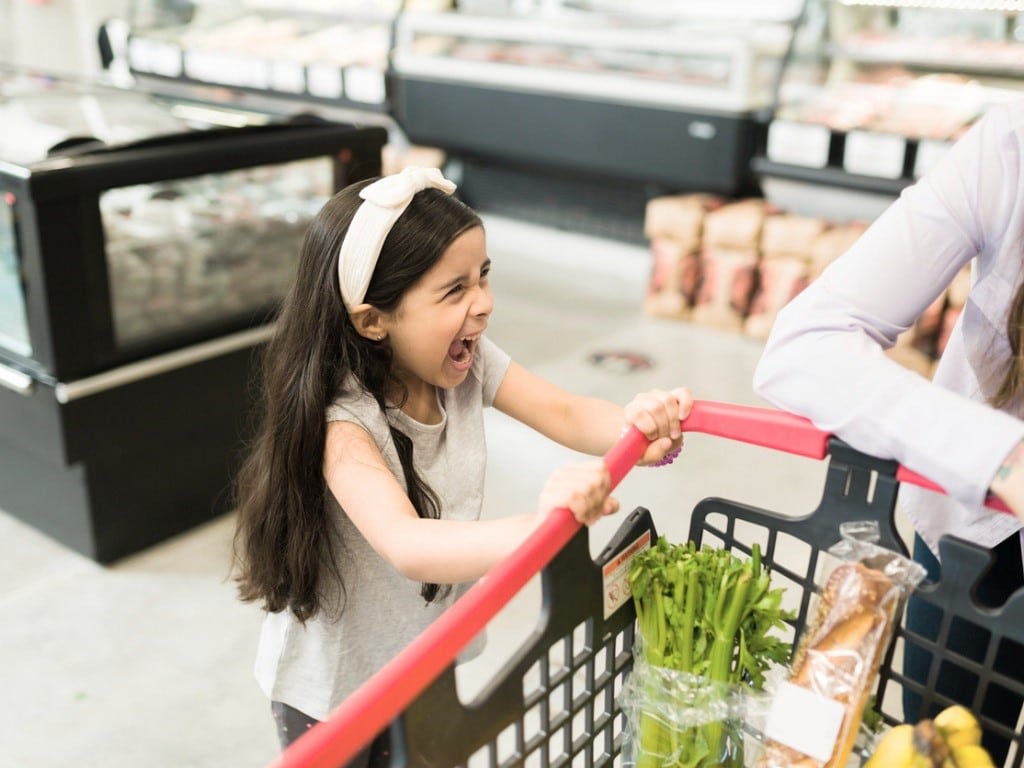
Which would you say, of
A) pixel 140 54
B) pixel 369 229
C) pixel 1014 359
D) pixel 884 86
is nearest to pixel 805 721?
pixel 1014 359

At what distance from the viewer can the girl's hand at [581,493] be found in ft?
2.88

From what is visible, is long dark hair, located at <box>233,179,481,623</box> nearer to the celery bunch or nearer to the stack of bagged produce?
the celery bunch

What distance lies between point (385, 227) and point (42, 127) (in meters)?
2.17

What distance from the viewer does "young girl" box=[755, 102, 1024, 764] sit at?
2.96ft

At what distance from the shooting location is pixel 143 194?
298 cm

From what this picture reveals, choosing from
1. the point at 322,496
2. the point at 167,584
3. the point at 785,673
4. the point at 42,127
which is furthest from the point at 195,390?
the point at 785,673

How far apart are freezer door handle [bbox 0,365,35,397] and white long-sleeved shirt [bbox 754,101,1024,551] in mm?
2116

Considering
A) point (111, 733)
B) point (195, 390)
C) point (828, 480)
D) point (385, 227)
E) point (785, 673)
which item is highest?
point (385, 227)

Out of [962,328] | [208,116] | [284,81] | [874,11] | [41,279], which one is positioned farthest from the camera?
[284,81]

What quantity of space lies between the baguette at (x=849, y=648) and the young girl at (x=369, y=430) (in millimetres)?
260

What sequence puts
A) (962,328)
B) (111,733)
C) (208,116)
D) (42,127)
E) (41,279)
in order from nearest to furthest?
(962,328), (111,733), (41,279), (42,127), (208,116)

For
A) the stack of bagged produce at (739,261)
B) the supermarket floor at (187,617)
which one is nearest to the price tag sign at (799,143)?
the stack of bagged produce at (739,261)

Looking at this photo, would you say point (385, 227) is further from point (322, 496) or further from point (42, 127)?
point (42, 127)

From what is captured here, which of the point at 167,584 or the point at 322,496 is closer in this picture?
the point at 322,496
